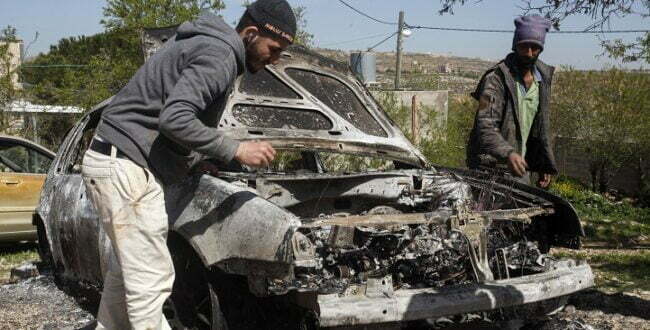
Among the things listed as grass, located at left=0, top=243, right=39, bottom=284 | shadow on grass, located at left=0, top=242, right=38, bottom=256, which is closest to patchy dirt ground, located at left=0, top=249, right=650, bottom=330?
grass, located at left=0, top=243, right=39, bottom=284

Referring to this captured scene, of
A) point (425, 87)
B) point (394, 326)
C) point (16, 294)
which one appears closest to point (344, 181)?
point (394, 326)

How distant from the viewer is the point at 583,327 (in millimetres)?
4266

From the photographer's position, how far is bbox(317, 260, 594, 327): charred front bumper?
3.29m

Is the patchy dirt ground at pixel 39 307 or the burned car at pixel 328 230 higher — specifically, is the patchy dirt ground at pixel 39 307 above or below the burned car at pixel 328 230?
below

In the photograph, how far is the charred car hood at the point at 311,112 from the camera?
4.77 m

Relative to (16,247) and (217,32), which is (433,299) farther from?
(16,247)

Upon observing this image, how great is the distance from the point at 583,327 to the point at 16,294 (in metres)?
4.26

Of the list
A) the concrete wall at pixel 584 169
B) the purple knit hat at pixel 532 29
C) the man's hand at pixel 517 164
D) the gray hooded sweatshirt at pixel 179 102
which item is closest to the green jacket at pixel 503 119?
the man's hand at pixel 517 164

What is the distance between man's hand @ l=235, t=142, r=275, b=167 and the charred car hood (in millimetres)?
1525

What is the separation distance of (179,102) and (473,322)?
2086 mm

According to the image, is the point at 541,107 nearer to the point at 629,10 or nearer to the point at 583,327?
the point at 583,327

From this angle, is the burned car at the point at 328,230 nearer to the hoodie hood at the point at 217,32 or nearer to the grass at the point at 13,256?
the hoodie hood at the point at 217,32

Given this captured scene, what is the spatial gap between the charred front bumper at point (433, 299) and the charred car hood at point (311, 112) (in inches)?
61.4

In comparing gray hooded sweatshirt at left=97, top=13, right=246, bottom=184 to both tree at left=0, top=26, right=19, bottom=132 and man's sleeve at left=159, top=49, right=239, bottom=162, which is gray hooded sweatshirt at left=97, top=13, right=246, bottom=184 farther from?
tree at left=0, top=26, right=19, bottom=132
